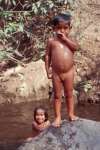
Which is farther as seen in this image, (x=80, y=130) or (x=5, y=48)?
(x=5, y=48)

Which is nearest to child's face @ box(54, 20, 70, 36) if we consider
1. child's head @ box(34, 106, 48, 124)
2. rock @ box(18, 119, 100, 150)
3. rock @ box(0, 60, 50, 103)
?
rock @ box(18, 119, 100, 150)

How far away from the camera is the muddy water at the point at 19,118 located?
780 cm

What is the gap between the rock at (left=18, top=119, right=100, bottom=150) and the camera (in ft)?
16.3

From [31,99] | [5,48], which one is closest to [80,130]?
[31,99]

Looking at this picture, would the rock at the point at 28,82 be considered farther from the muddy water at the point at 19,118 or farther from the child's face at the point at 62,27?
the child's face at the point at 62,27

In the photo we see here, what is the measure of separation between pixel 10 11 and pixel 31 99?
1.81 meters

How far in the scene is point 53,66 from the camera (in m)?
5.27

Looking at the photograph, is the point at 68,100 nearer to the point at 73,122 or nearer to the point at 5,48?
the point at 73,122

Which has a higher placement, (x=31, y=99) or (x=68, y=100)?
(x=68, y=100)

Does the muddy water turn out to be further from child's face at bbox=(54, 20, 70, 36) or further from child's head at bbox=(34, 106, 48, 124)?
child's face at bbox=(54, 20, 70, 36)

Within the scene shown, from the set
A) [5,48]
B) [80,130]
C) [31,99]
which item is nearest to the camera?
[80,130]

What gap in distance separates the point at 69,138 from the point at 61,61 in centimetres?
73

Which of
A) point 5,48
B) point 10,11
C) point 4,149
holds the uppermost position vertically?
point 10,11

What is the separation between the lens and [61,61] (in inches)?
206
